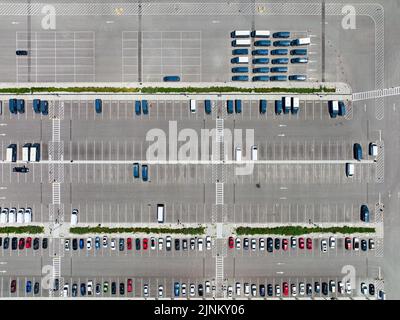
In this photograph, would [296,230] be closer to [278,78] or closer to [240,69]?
[278,78]

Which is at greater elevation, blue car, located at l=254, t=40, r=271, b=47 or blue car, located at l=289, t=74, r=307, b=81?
blue car, located at l=254, t=40, r=271, b=47

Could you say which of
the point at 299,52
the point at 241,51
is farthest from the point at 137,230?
the point at 299,52

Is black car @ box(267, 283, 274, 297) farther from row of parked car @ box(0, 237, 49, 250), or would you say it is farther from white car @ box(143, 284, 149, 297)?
row of parked car @ box(0, 237, 49, 250)

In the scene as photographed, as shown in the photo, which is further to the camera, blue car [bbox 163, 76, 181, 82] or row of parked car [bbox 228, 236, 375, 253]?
row of parked car [bbox 228, 236, 375, 253]

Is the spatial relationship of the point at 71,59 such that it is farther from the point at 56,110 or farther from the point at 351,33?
the point at 351,33

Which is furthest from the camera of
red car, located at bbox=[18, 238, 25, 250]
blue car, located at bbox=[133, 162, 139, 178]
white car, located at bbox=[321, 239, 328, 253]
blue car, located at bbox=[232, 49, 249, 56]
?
white car, located at bbox=[321, 239, 328, 253]

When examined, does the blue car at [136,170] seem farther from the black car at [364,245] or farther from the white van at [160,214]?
the black car at [364,245]

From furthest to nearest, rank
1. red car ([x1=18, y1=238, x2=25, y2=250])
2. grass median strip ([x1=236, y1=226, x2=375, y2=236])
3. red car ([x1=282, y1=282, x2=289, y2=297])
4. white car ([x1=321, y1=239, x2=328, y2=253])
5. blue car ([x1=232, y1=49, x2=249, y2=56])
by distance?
red car ([x1=282, y1=282, x2=289, y2=297])
white car ([x1=321, y1=239, x2=328, y2=253])
grass median strip ([x1=236, y1=226, x2=375, y2=236])
red car ([x1=18, y1=238, x2=25, y2=250])
blue car ([x1=232, y1=49, x2=249, y2=56])

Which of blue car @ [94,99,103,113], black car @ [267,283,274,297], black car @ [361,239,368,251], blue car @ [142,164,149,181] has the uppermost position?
blue car @ [94,99,103,113]

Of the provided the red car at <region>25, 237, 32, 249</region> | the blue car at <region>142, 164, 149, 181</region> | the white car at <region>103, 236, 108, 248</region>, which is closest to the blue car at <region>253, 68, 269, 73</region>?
the blue car at <region>142, 164, 149, 181</region>
